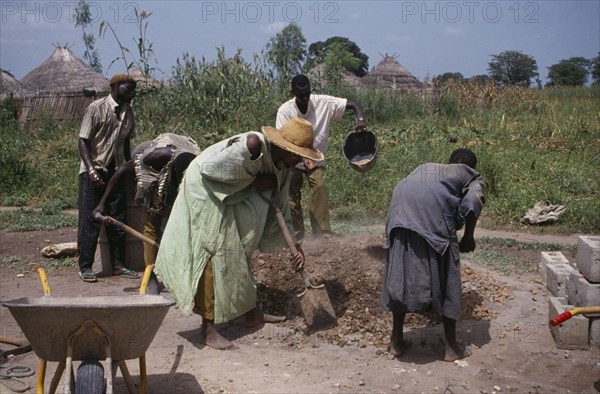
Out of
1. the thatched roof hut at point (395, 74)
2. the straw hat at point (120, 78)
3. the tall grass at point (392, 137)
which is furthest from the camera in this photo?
the thatched roof hut at point (395, 74)

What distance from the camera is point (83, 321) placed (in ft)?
9.16

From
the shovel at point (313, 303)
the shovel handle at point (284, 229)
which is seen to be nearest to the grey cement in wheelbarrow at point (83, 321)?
the shovel handle at point (284, 229)

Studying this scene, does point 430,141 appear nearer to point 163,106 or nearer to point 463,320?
point 163,106

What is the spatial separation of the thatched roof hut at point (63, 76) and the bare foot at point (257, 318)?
57.1 feet

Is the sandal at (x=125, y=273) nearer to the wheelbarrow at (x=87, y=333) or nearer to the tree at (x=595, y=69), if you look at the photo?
the wheelbarrow at (x=87, y=333)

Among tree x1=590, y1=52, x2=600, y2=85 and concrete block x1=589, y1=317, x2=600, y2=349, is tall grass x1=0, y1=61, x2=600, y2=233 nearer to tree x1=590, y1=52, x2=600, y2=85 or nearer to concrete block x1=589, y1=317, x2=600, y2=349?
concrete block x1=589, y1=317, x2=600, y2=349

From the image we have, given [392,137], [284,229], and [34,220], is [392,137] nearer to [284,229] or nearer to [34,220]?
[34,220]

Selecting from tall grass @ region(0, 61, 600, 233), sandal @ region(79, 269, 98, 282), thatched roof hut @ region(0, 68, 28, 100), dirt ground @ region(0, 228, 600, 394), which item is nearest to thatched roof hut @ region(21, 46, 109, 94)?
thatched roof hut @ region(0, 68, 28, 100)

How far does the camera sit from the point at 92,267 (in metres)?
5.99

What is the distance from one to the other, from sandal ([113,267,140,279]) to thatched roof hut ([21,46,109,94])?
15.7 metres

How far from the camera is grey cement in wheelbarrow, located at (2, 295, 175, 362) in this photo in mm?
2721

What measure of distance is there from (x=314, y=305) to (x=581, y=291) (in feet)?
6.09

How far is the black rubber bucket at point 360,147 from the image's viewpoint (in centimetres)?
607

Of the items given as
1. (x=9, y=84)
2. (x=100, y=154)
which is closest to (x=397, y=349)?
(x=100, y=154)
